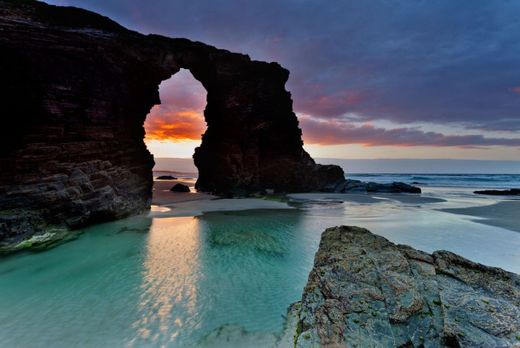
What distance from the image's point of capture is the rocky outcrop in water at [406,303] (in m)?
3.37

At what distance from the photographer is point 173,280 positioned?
309 inches

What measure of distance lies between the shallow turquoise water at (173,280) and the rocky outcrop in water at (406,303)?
6.18ft

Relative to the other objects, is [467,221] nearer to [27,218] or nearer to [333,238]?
[333,238]

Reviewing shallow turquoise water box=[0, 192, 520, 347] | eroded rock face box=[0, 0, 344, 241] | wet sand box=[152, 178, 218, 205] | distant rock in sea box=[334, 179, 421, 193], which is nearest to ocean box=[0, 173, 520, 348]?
shallow turquoise water box=[0, 192, 520, 347]

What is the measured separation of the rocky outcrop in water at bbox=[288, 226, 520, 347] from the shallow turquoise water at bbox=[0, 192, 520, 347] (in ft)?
6.18

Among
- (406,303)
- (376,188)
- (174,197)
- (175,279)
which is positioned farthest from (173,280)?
(376,188)

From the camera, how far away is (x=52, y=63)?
44.6 ft

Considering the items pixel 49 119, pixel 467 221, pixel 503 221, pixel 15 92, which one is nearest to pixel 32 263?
pixel 49 119

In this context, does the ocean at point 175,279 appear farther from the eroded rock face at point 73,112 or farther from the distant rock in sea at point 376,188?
the distant rock in sea at point 376,188

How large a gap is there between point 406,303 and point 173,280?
247 inches

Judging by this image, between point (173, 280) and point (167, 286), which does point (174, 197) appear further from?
point (167, 286)

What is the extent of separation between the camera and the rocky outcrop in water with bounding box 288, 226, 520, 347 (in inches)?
133

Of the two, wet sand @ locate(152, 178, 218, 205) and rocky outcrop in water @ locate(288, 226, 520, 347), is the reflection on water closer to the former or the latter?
rocky outcrop in water @ locate(288, 226, 520, 347)

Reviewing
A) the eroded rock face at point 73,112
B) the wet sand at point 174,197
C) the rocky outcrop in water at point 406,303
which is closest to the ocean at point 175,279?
the rocky outcrop in water at point 406,303
